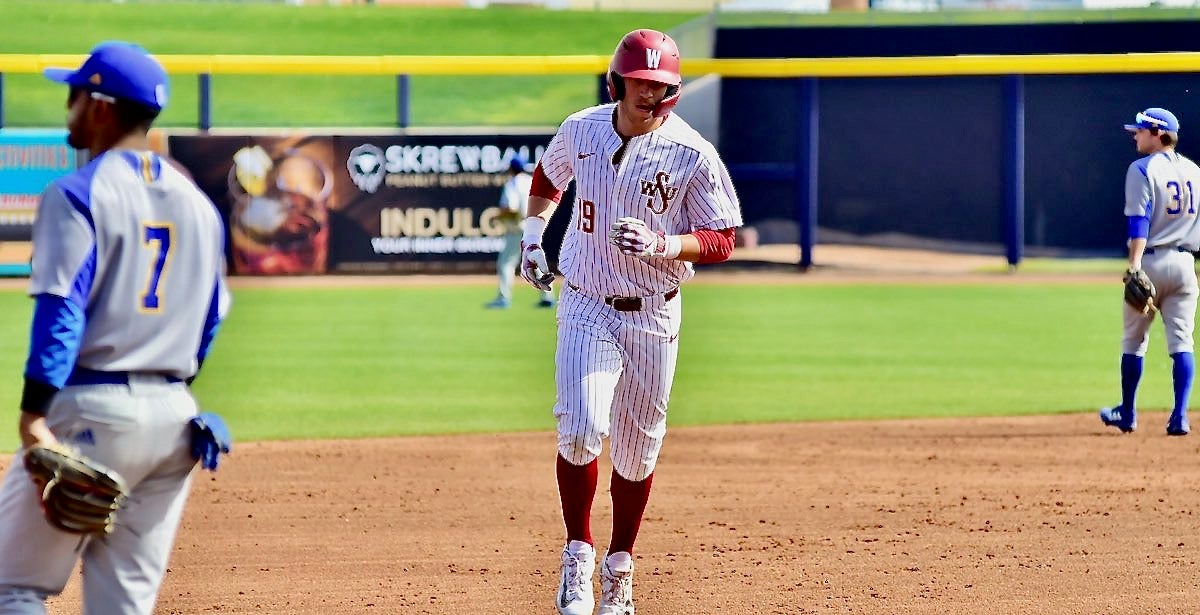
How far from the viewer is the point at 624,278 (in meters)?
5.14

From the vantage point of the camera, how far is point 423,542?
650 cm

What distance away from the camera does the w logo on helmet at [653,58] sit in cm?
498

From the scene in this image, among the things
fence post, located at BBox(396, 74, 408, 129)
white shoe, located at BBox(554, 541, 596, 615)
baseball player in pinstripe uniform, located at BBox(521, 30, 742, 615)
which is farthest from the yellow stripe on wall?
white shoe, located at BBox(554, 541, 596, 615)

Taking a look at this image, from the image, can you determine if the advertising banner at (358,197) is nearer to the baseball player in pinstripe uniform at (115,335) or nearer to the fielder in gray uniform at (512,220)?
the fielder in gray uniform at (512,220)

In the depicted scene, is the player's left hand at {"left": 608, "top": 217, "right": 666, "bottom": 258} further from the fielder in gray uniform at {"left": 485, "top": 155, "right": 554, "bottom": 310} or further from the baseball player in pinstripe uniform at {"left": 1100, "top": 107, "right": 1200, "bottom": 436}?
the fielder in gray uniform at {"left": 485, "top": 155, "right": 554, "bottom": 310}

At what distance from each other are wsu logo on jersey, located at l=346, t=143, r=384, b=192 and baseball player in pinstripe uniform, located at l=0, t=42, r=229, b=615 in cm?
1689

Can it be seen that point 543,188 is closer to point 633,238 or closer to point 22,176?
point 633,238

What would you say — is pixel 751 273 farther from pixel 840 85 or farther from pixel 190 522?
pixel 190 522

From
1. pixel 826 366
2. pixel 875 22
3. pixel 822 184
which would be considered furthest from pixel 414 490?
pixel 875 22

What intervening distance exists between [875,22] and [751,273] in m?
10.4

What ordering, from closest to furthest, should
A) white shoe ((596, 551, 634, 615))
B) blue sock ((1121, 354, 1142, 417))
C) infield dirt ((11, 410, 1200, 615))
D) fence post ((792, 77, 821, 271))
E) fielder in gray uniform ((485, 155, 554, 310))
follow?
white shoe ((596, 551, 634, 615)) → infield dirt ((11, 410, 1200, 615)) → blue sock ((1121, 354, 1142, 417)) → fielder in gray uniform ((485, 155, 554, 310)) → fence post ((792, 77, 821, 271))

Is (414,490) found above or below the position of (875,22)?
below

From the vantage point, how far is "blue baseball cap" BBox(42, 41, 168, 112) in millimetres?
3379

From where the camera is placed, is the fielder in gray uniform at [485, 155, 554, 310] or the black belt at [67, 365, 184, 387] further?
the fielder in gray uniform at [485, 155, 554, 310]
